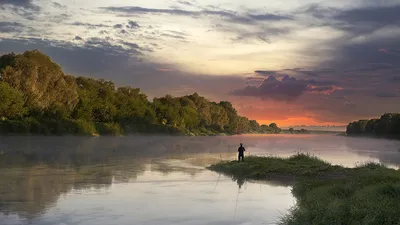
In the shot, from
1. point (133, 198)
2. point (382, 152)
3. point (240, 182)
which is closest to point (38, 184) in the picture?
point (133, 198)

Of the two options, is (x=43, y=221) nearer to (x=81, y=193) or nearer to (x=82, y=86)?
(x=81, y=193)

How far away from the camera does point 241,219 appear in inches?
825

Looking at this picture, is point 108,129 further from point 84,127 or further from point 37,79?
point 37,79

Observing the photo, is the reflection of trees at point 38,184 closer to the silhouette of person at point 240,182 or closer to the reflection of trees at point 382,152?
the silhouette of person at point 240,182

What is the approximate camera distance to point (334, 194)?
22844mm

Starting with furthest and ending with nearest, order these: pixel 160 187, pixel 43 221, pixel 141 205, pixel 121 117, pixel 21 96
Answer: pixel 121 117 → pixel 21 96 → pixel 160 187 → pixel 141 205 → pixel 43 221

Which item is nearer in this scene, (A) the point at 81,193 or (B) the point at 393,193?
(B) the point at 393,193

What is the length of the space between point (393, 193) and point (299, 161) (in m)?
27.1

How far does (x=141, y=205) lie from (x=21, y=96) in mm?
89895

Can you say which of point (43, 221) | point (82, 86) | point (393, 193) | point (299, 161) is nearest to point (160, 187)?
point (43, 221)

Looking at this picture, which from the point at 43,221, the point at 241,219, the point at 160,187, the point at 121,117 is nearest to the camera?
the point at 43,221

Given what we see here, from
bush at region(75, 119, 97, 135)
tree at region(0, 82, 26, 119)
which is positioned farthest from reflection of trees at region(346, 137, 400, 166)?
bush at region(75, 119, 97, 135)

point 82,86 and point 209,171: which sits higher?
point 82,86

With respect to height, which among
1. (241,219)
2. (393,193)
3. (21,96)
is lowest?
(241,219)
